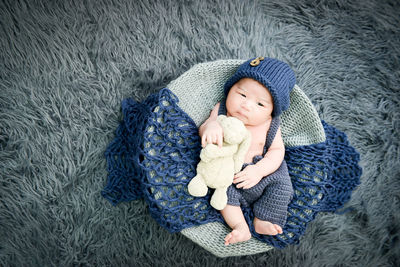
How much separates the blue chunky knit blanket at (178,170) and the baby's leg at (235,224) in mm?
46

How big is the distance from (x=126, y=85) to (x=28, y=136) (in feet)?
1.25

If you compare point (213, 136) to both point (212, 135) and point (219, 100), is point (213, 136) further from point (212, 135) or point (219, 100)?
point (219, 100)

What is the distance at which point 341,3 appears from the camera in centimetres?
130

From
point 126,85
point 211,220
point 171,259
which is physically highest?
point 126,85

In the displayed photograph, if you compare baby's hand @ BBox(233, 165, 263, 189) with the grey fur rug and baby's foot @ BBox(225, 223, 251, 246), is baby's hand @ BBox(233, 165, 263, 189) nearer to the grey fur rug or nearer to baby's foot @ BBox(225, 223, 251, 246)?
baby's foot @ BBox(225, 223, 251, 246)

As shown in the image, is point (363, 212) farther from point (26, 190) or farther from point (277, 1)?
point (26, 190)

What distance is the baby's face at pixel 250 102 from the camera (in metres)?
0.99

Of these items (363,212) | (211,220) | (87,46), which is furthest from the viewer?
(363,212)

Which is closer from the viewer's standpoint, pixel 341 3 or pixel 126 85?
pixel 126 85

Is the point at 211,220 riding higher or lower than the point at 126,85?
lower

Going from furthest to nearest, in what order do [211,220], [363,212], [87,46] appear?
[363,212], [87,46], [211,220]

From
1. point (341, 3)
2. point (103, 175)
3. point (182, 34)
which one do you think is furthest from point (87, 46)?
point (341, 3)

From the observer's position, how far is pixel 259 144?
108cm

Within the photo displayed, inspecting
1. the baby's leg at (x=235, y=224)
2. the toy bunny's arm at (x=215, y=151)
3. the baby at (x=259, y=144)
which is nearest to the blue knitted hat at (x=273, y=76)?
the baby at (x=259, y=144)
